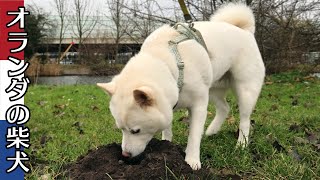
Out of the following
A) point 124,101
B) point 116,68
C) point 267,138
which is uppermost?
point 124,101

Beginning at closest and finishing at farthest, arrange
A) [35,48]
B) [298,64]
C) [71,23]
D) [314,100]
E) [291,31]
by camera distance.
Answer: [314,100] → [291,31] → [298,64] → [35,48] → [71,23]

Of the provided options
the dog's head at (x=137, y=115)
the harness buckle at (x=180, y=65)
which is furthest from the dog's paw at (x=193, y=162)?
the harness buckle at (x=180, y=65)

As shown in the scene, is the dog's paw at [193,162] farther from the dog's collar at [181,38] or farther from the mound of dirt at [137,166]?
the dog's collar at [181,38]

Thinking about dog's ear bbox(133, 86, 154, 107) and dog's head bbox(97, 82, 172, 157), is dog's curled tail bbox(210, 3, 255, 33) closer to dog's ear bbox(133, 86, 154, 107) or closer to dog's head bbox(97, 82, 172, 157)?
dog's head bbox(97, 82, 172, 157)

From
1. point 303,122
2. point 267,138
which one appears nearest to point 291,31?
point 303,122

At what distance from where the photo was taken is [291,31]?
464 inches

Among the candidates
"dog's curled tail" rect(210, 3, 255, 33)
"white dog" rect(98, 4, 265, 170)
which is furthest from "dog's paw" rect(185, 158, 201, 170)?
"dog's curled tail" rect(210, 3, 255, 33)

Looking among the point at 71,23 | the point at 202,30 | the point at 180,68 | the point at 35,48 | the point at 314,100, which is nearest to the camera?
the point at 180,68

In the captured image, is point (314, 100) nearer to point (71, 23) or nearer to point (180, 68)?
point (180, 68)

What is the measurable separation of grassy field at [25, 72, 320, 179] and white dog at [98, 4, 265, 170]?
20cm

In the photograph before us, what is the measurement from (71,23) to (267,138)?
1067 inches

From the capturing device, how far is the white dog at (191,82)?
7.56ft

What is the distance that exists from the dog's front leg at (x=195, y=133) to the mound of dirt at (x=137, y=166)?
0.60 ft

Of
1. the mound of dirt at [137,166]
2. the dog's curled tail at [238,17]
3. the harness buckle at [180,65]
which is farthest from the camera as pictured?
the dog's curled tail at [238,17]
